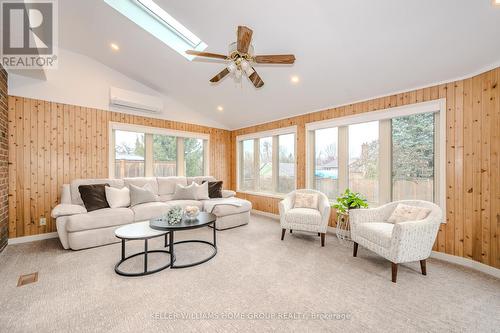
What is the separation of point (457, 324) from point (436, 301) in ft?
0.94

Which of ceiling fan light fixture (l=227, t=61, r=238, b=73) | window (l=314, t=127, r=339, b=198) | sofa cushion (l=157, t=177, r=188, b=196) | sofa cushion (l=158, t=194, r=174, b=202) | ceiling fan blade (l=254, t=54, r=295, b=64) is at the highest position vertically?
ceiling fan blade (l=254, t=54, r=295, b=64)

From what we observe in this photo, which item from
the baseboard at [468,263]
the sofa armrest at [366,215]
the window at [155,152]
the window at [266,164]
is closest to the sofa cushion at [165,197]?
the window at [155,152]

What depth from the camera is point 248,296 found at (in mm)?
1980

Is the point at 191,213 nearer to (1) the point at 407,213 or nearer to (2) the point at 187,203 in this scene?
(2) the point at 187,203

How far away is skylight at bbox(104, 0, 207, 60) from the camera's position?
2940mm

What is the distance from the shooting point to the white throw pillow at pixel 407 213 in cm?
250

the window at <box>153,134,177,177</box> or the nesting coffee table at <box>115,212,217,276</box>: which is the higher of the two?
the window at <box>153,134,177,177</box>

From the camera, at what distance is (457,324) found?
64.7 inches

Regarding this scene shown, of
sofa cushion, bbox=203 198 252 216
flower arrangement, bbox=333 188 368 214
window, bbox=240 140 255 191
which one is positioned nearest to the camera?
flower arrangement, bbox=333 188 368 214

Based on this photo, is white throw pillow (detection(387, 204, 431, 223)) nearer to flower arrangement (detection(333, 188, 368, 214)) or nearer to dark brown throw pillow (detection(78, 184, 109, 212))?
flower arrangement (detection(333, 188, 368, 214))

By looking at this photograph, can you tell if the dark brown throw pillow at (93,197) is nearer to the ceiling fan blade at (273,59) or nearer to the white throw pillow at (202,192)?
the white throw pillow at (202,192)

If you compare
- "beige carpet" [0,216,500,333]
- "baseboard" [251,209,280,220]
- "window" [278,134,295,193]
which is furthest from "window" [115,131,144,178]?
"window" [278,134,295,193]

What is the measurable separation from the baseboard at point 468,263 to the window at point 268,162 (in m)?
2.72

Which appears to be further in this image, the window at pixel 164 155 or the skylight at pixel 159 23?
the window at pixel 164 155
